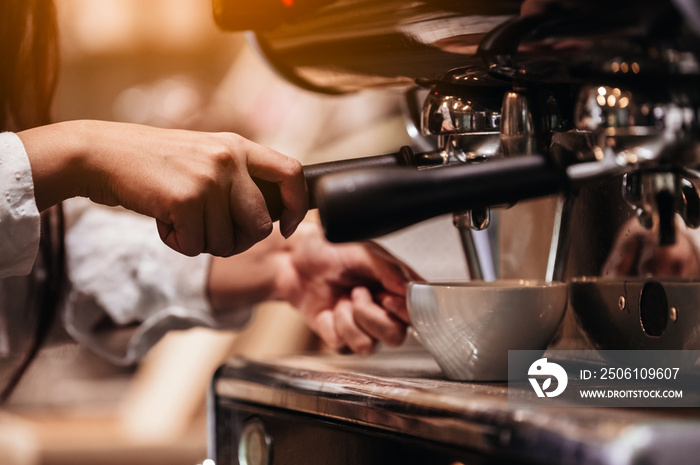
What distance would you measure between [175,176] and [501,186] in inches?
6.3

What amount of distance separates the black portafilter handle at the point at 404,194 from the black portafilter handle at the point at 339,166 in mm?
88

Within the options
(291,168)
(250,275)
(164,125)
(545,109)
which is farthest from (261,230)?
(164,125)

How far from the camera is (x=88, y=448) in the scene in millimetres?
1202

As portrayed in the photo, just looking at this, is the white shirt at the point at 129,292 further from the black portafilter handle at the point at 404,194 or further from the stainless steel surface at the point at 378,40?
the black portafilter handle at the point at 404,194

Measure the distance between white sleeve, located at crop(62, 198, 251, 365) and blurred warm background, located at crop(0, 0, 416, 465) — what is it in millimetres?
194

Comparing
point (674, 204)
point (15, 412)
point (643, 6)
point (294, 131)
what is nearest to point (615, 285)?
point (674, 204)

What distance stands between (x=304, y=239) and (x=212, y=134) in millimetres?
268

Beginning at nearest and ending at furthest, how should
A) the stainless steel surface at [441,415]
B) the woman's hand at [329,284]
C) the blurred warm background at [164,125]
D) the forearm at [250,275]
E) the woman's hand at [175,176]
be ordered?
the stainless steel surface at [441,415], the woman's hand at [175,176], the woman's hand at [329,284], the forearm at [250,275], the blurred warm background at [164,125]

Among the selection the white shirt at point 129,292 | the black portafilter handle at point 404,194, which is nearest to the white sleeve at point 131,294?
the white shirt at point 129,292

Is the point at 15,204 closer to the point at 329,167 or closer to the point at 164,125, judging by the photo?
the point at 329,167

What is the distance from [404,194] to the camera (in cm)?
33

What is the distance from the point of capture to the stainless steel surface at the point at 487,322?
0.42 metres

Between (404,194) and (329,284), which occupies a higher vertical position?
(404,194)

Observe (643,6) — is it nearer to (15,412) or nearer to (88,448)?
(88,448)
